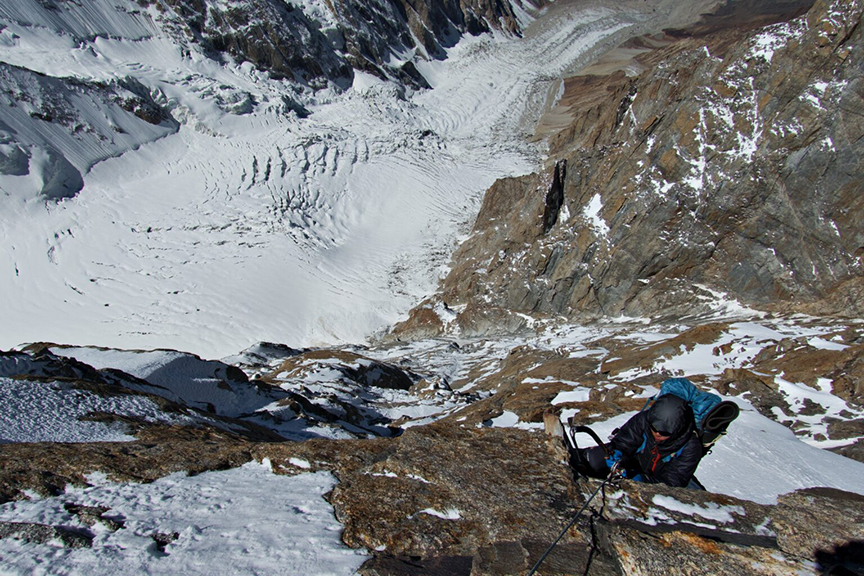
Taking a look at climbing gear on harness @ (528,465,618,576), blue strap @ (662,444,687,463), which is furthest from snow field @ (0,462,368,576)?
blue strap @ (662,444,687,463)

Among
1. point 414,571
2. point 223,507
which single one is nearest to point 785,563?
point 414,571

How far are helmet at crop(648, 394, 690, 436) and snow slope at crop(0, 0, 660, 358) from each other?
42.9 metres

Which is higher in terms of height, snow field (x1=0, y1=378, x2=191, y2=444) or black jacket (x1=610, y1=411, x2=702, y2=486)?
black jacket (x1=610, y1=411, x2=702, y2=486)

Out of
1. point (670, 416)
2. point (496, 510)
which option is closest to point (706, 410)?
point (670, 416)

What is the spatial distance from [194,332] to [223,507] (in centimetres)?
4324

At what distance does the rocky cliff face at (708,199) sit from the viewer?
97.3 ft

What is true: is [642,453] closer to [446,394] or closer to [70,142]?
[446,394]

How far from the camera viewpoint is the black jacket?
17.9ft

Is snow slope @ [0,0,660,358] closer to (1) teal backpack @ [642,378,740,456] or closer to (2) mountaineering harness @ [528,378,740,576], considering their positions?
(2) mountaineering harness @ [528,378,740,576]

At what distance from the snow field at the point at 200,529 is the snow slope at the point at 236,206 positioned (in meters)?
40.6

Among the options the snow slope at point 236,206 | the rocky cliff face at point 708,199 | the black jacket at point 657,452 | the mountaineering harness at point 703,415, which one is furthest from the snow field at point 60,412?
the snow slope at point 236,206

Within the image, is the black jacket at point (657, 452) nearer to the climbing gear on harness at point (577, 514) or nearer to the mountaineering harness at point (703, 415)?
the mountaineering harness at point (703, 415)

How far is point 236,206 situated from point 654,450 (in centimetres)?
6000

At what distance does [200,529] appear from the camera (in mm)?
4633
